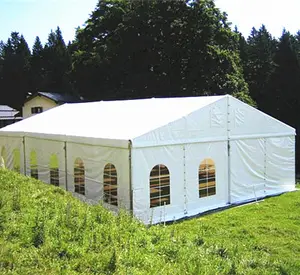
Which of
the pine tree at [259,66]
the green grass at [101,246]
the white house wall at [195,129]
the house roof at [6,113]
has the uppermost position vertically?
the pine tree at [259,66]

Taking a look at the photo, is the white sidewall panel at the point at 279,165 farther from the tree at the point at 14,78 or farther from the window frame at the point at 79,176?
the tree at the point at 14,78

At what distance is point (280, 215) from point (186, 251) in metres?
5.74

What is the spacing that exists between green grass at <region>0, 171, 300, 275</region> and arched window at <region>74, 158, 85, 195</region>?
3.21 metres

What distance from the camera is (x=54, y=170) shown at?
43.0 ft

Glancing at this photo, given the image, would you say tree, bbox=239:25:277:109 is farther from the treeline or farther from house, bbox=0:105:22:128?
house, bbox=0:105:22:128

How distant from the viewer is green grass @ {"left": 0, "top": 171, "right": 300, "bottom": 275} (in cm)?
424

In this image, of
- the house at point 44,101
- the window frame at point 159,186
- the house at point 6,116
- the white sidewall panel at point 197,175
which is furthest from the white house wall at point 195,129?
the house at point 6,116

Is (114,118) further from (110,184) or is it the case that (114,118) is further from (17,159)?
(17,159)

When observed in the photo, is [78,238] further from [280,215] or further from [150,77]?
[150,77]

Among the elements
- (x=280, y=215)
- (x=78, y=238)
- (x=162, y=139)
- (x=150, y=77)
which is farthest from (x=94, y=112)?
(x=150, y=77)

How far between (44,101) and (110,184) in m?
27.5

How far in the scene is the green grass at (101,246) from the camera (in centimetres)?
424

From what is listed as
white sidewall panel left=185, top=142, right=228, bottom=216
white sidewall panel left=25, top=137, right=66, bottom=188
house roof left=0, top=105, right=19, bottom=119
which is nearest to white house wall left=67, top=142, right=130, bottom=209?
white sidewall panel left=25, top=137, right=66, bottom=188

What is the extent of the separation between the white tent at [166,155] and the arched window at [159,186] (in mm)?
25
